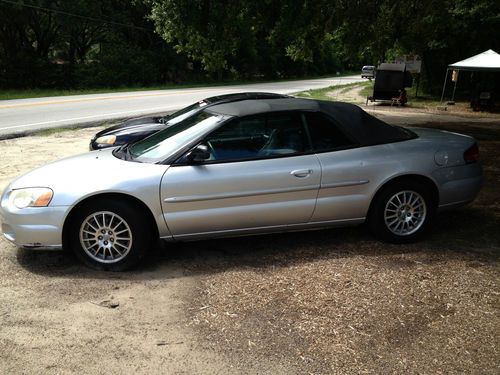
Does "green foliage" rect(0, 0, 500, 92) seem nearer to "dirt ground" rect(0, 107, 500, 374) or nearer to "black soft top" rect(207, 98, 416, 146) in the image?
"black soft top" rect(207, 98, 416, 146)

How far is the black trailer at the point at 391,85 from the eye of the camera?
2259 centimetres

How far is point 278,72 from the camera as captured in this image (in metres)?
51.2

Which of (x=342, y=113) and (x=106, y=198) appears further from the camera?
(x=342, y=113)

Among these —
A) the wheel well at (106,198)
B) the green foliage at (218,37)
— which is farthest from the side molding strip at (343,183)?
the green foliage at (218,37)

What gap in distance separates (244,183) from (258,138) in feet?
1.61

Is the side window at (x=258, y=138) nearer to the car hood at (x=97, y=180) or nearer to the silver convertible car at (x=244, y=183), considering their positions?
the silver convertible car at (x=244, y=183)

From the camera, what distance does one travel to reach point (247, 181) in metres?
4.26

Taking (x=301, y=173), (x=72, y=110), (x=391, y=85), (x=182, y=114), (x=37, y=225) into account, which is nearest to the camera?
(x=37, y=225)

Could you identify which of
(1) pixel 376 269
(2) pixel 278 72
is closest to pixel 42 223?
(1) pixel 376 269

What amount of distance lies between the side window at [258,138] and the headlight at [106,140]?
3755 millimetres

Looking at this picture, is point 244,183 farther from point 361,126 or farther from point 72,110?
point 72,110

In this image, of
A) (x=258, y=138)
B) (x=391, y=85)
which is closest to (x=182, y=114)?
(x=258, y=138)

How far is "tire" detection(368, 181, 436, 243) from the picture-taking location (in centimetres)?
465

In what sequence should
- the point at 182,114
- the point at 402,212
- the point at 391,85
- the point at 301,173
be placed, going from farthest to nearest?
the point at 391,85 < the point at 182,114 < the point at 402,212 < the point at 301,173
